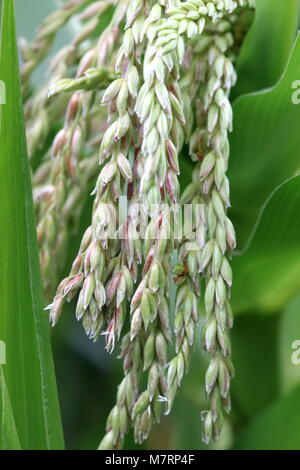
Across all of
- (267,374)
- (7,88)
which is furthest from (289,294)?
(7,88)

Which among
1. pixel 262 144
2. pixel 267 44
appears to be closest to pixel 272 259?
pixel 262 144

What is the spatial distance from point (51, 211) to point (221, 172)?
0.19 m

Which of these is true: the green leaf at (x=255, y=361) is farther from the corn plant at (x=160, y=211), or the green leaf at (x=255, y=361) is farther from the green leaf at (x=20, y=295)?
the green leaf at (x=20, y=295)

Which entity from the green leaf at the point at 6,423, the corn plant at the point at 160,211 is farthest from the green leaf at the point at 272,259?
the green leaf at the point at 6,423

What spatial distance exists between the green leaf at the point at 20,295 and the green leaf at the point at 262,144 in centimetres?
22

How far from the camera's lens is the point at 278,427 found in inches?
28.1

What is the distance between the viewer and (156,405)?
20.3 inches

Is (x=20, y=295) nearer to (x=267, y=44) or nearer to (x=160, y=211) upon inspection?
(x=160, y=211)

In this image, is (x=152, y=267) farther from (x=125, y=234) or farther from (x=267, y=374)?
(x=267, y=374)

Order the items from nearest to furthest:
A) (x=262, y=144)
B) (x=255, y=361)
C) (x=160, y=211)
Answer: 1. (x=160, y=211)
2. (x=262, y=144)
3. (x=255, y=361)

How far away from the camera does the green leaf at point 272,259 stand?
0.63 meters

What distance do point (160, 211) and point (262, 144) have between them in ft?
0.73

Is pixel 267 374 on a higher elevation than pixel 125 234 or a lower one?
lower

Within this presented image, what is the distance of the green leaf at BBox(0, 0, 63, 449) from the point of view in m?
0.54
